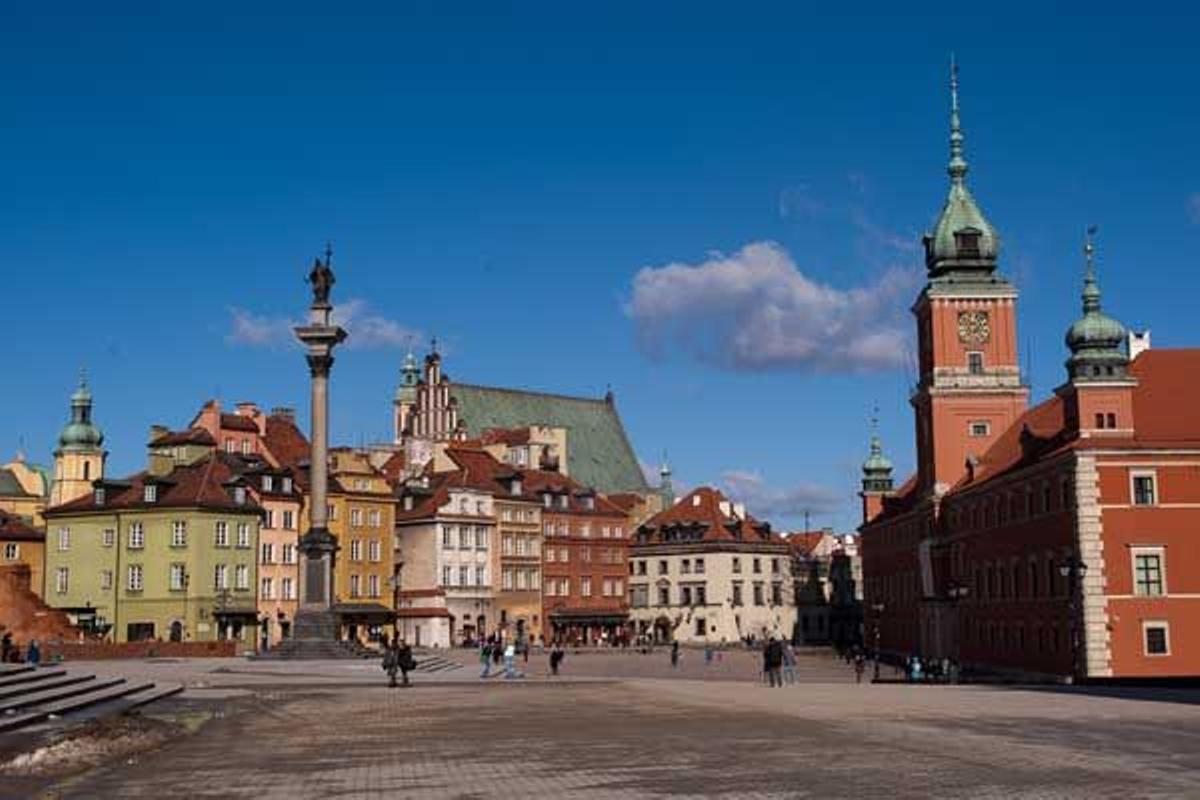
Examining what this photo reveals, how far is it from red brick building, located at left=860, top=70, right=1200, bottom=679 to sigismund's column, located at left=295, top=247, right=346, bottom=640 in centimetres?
3060

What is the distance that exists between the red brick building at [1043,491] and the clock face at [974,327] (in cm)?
9

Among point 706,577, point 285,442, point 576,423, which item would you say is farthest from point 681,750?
point 576,423

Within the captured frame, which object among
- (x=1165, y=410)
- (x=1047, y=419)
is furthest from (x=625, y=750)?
(x=1047, y=419)

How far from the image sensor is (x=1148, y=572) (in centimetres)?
5809

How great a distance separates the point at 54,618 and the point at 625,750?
61860 millimetres

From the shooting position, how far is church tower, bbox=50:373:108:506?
117500 mm

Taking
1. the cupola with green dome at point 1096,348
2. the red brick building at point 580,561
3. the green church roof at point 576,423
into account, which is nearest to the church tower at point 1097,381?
the cupola with green dome at point 1096,348

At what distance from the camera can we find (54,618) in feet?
258

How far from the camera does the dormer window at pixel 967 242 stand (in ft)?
294

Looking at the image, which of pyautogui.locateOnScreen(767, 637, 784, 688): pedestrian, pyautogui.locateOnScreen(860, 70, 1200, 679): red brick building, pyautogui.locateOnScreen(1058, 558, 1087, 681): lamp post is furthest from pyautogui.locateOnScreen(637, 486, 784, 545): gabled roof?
→ pyautogui.locateOnScreen(767, 637, 784, 688): pedestrian

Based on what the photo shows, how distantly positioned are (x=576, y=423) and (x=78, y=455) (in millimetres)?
54391

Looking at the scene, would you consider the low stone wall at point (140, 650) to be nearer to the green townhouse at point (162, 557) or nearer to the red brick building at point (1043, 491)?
the green townhouse at point (162, 557)

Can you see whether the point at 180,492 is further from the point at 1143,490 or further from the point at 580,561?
the point at 1143,490

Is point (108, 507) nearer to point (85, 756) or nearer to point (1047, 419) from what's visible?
point (1047, 419)
